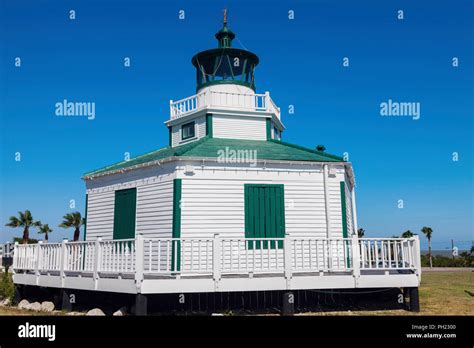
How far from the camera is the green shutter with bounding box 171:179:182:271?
12.7 metres

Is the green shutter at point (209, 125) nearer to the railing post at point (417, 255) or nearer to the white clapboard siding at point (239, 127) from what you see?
the white clapboard siding at point (239, 127)

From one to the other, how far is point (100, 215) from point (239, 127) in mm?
6332

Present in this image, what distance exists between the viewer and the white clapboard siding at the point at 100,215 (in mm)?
15594

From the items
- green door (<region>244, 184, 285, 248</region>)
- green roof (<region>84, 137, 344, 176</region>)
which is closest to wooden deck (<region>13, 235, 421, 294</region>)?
green door (<region>244, 184, 285, 248</region>)

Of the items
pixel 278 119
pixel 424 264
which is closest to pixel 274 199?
pixel 278 119

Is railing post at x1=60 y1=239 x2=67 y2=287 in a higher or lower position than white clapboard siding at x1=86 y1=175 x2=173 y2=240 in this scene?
lower

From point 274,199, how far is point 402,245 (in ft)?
13.6

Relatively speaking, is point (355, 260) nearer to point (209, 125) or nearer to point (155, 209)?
point (155, 209)

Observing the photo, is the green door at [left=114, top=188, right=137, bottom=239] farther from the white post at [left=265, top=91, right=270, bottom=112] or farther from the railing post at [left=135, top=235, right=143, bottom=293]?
the white post at [left=265, top=91, right=270, bottom=112]

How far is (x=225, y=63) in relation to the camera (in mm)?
17766

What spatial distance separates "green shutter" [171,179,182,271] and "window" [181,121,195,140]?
4266 mm
